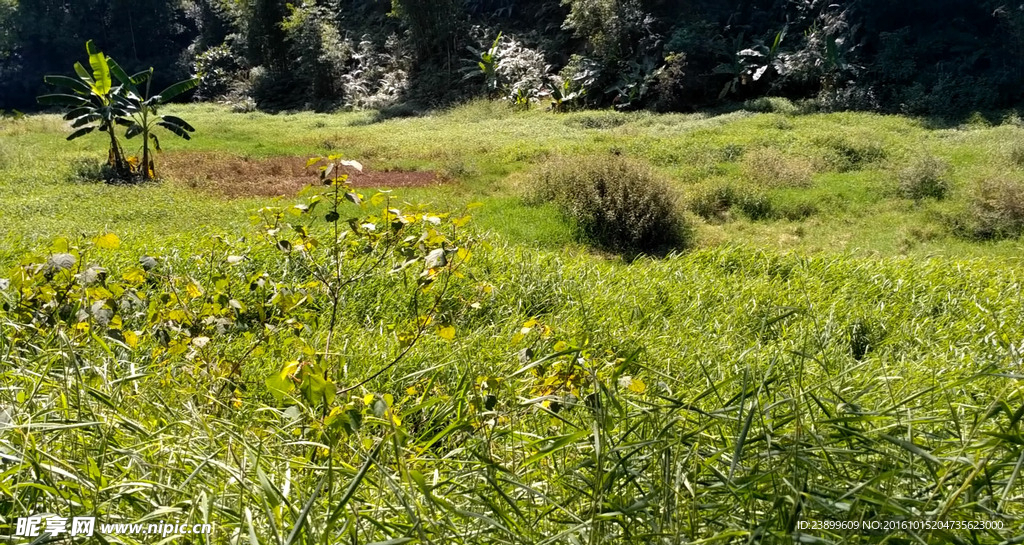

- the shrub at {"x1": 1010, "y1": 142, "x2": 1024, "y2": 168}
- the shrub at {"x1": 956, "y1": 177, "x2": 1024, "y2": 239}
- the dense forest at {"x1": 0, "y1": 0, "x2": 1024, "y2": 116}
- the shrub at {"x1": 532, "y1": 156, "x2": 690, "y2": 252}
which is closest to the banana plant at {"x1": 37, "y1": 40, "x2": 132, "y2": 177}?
the shrub at {"x1": 532, "y1": 156, "x2": 690, "y2": 252}

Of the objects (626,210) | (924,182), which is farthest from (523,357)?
(924,182)

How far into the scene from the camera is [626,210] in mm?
10047

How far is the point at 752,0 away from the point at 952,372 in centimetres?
3069

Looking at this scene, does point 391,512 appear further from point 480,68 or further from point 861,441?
point 480,68

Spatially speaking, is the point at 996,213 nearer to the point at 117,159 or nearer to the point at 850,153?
the point at 850,153

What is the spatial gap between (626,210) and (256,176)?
8737mm

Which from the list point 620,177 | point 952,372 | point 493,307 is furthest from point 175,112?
point 952,372

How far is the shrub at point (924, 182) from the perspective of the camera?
11500mm

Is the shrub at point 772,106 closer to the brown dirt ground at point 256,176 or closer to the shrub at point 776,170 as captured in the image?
the shrub at point 776,170

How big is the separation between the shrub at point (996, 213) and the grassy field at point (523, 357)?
28 centimetres

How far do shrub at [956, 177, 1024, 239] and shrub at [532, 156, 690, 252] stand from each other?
3.96 meters

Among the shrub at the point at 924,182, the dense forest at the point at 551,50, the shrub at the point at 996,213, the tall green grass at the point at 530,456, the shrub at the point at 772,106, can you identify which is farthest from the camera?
the dense forest at the point at 551,50

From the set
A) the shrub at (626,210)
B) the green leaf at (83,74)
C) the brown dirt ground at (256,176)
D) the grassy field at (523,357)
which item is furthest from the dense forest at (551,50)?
the green leaf at (83,74)

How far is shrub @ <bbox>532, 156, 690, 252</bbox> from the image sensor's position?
9.98 meters
